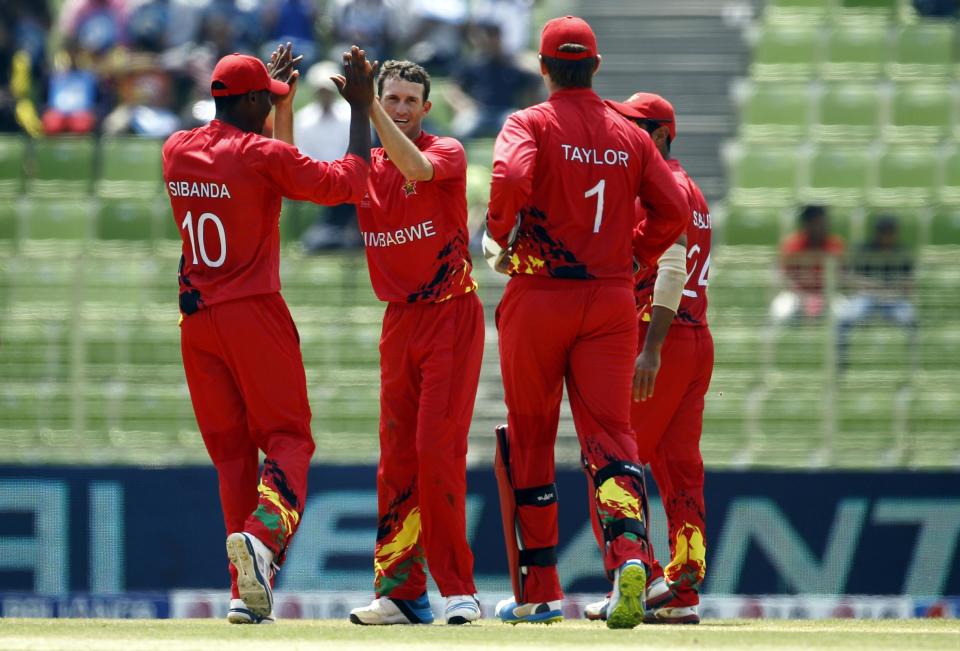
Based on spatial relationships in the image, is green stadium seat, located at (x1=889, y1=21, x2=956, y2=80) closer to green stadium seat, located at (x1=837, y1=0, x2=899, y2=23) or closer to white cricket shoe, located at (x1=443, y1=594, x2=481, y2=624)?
green stadium seat, located at (x1=837, y1=0, x2=899, y2=23)

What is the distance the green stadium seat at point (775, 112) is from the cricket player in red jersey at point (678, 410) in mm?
6968

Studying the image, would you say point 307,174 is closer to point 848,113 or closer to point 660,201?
point 660,201

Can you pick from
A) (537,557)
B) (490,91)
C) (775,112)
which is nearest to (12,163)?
(490,91)

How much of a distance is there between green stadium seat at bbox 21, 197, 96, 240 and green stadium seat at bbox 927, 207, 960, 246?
22.5 feet

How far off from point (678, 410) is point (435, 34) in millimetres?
8488

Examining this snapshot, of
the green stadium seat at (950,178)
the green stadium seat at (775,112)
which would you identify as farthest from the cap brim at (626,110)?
the green stadium seat at (775,112)

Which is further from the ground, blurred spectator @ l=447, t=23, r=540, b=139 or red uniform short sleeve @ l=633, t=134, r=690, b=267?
red uniform short sleeve @ l=633, t=134, r=690, b=267

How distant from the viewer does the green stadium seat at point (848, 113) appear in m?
14.5

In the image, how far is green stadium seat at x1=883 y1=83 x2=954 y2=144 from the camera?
47.2 feet

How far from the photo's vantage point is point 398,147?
697cm

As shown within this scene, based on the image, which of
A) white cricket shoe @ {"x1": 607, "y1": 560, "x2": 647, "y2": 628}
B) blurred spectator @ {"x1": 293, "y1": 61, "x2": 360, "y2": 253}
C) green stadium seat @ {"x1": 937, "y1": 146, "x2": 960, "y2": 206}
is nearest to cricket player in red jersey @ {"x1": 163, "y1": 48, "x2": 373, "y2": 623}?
white cricket shoe @ {"x1": 607, "y1": 560, "x2": 647, "y2": 628}

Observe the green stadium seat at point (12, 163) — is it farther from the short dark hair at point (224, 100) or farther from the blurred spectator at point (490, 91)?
the short dark hair at point (224, 100)

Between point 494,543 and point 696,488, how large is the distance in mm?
2731

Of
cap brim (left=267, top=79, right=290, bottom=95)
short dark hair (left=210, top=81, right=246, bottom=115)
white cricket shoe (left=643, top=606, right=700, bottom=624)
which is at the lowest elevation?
white cricket shoe (left=643, top=606, right=700, bottom=624)
